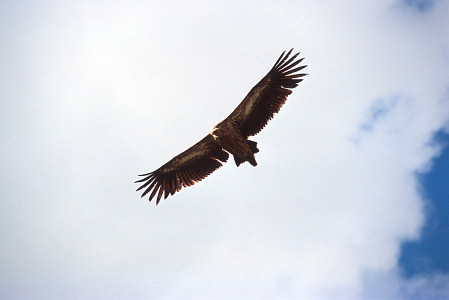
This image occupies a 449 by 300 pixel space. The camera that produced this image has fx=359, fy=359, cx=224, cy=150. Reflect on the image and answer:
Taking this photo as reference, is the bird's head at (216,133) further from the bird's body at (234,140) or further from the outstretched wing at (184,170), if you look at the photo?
the outstretched wing at (184,170)

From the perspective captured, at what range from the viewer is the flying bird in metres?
11.9

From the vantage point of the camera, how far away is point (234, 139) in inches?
477

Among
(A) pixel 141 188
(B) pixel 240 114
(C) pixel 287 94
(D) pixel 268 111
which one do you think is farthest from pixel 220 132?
(A) pixel 141 188

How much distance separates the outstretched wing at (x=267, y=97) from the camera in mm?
11773

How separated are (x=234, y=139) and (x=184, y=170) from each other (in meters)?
2.68

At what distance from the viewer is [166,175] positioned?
538 inches

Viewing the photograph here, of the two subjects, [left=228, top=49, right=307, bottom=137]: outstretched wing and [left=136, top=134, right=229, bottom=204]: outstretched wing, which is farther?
[left=136, top=134, right=229, bottom=204]: outstretched wing

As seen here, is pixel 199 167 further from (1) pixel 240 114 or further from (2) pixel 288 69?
(2) pixel 288 69

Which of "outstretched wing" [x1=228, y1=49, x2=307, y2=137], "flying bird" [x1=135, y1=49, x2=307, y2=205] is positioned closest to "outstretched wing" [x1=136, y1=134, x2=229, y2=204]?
"flying bird" [x1=135, y1=49, x2=307, y2=205]

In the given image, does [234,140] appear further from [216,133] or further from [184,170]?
[184,170]

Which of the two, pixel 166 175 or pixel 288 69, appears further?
pixel 166 175

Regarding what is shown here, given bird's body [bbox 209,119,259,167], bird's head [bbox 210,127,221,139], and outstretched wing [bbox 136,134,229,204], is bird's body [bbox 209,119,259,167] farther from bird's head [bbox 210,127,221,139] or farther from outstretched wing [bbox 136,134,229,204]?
outstretched wing [bbox 136,134,229,204]

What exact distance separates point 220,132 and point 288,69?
3055mm

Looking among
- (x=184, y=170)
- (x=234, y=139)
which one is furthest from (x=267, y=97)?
(x=184, y=170)
